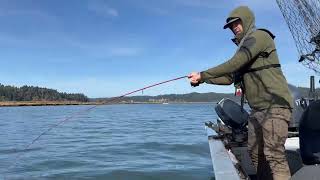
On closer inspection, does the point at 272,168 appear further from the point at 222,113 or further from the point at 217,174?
the point at 222,113

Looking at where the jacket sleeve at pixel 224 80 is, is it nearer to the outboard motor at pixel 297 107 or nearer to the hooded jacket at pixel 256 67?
the hooded jacket at pixel 256 67

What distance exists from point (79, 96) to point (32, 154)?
17326 centimetres

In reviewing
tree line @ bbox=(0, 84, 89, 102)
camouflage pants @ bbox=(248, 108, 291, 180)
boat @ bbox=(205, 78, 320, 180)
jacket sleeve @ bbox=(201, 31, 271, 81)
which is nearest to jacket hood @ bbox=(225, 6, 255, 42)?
jacket sleeve @ bbox=(201, 31, 271, 81)

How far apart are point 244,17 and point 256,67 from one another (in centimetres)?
55

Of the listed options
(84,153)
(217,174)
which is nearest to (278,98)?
(217,174)

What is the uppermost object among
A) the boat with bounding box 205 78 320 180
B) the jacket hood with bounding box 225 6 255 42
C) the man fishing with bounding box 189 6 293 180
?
the jacket hood with bounding box 225 6 255 42

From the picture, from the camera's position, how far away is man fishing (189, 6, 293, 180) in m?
5.15

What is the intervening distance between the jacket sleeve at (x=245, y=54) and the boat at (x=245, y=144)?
981 mm

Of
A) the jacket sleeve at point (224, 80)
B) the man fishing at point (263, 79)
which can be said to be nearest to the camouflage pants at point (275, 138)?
the man fishing at point (263, 79)

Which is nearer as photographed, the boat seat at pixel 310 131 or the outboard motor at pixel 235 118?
the boat seat at pixel 310 131

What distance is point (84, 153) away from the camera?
17031mm

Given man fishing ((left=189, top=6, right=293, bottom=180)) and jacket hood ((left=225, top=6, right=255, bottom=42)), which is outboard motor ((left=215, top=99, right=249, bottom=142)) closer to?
man fishing ((left=189, top=6, right=293, bottom=180))

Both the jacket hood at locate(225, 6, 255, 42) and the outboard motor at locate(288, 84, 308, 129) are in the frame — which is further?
the outboard motor at locate(288, 84, 308, 129)

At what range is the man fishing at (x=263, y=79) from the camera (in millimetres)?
5148
